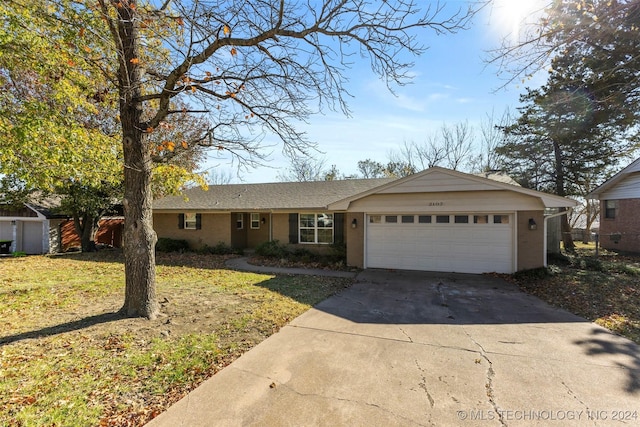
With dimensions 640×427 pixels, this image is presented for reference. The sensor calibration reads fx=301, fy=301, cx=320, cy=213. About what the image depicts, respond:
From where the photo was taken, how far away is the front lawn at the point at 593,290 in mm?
6008

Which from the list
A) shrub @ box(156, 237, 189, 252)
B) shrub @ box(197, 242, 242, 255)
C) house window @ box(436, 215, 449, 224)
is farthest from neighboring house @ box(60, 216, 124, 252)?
house window @ box(436, 215, 449, 224)

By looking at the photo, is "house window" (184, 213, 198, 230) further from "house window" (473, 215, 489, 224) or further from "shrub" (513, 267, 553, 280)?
"shrub" (513, 267, 553, 280)

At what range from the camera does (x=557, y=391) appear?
3.48m

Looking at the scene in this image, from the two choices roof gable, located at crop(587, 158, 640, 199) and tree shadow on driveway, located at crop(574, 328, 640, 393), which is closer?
tree shadow on driveway, located at crop(574, 328, 640, 393)

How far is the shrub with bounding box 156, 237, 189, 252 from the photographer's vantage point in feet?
53.5

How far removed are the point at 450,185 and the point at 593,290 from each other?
4685 mm

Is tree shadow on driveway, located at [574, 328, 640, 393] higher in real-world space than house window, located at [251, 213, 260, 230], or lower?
lower

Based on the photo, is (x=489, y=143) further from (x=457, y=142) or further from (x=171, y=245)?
(x=171, y=245)

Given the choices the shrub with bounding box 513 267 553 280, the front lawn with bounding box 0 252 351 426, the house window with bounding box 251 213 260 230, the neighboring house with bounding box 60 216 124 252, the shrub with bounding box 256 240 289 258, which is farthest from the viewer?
the neighboring house with bounding box 60 216 124 252

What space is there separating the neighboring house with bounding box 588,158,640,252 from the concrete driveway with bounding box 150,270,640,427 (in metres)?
13.2

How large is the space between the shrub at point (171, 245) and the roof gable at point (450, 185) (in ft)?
35.7

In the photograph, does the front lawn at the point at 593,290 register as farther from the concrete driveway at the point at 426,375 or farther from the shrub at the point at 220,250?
the shrub at the point at 220,250

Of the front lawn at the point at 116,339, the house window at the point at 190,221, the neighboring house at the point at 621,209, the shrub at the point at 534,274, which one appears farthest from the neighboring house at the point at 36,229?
the neighboring house at the point at 621,209

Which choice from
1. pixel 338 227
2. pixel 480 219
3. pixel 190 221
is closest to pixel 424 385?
pixel 480 219
